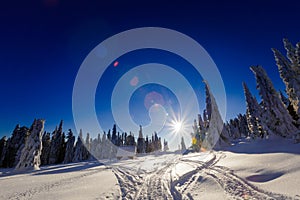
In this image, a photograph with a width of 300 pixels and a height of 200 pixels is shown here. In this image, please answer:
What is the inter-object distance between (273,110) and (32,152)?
3492cm

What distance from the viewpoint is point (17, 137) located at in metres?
46.7

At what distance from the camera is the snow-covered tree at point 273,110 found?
18650 mm

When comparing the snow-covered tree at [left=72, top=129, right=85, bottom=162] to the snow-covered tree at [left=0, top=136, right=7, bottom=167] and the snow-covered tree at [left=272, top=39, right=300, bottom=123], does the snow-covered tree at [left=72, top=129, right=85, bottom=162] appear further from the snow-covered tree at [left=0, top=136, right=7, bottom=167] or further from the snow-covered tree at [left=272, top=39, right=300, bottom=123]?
the snow-covered tree at [left=272, top=39, right=300, bottom=123]

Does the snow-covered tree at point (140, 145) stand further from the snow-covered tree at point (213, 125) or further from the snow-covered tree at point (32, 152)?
the snow-covered tree at point (32, 152)

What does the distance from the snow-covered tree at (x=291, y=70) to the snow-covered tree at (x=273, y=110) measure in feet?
8.37

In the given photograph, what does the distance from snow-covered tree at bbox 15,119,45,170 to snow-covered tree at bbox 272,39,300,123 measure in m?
34.2

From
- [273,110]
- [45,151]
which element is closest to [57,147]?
[45,151]

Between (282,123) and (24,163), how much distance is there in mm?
35616

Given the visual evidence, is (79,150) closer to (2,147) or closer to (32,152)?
(2,147)

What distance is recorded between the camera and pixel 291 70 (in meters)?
17.8

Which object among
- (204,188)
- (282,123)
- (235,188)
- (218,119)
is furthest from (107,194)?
(218,119)

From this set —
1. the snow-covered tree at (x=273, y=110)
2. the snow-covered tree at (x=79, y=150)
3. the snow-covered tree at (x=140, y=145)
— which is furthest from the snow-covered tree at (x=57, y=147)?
the snow-covered tree at (x=273, y=110)

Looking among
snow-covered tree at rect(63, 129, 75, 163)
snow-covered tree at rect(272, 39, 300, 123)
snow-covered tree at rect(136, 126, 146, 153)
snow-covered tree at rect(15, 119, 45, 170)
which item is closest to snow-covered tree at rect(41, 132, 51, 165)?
snow-covered tree at rect(63, 129, 75, 163)

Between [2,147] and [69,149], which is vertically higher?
[2,147]
